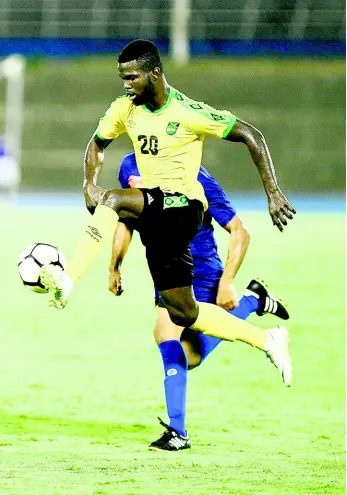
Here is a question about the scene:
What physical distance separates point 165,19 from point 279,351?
68.4 ft

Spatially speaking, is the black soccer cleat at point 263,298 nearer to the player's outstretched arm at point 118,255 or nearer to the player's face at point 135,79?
the player's outstretched arm at point 118,255

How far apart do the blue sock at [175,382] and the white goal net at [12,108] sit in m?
21.4

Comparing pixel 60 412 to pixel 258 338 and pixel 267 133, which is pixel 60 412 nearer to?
pixel 258 338

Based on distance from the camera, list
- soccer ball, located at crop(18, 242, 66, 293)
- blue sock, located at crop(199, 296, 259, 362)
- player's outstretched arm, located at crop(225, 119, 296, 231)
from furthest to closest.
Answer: blue sock, located at crop(199, 296, 259, 362), player's outstretched arm, located at crop(225, 119, 296, 231), soccer ball, located at crop(18, 242, 66, 293)

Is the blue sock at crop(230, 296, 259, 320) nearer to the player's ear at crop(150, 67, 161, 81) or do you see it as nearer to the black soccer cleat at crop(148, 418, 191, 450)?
the black soccer cleat at crop(148, 418, 191, 450)

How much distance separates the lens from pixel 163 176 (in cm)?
560

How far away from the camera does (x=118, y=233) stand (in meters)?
6.43

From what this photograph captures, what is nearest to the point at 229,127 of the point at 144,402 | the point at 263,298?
the point at 263,298

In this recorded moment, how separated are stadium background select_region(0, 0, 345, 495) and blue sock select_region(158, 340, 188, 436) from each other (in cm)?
23

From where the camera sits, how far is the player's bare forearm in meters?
5.64

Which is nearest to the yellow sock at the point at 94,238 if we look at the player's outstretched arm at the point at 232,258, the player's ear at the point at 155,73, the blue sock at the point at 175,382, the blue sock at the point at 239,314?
the player's ear at the point at 155,73

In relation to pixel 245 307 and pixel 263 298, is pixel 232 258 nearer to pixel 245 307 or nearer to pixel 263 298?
pixel 245 307

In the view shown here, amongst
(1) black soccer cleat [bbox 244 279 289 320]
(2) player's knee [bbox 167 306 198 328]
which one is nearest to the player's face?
(2) player's knee [bbox 167 306 198 328]

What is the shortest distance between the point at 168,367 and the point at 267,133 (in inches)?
886
